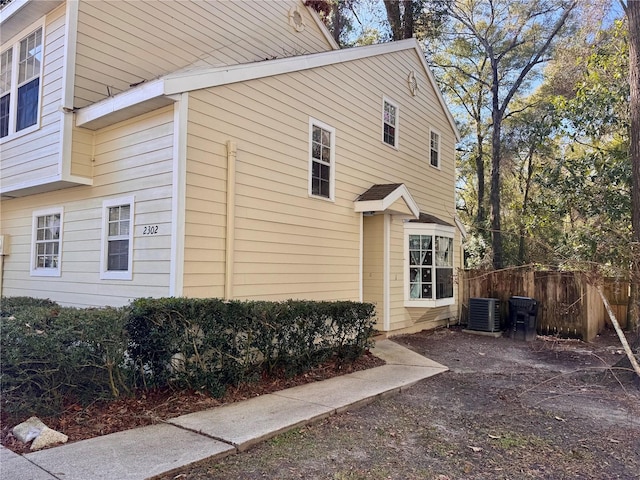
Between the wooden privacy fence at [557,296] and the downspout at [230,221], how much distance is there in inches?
215

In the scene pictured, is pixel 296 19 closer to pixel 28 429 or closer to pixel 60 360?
pixel 60 360

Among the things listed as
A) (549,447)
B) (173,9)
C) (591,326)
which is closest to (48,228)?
(173,9)

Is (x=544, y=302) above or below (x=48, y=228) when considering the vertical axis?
below

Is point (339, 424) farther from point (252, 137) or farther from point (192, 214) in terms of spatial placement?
point (252, 137)

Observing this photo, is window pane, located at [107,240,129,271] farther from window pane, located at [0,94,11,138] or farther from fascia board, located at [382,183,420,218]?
fascia board, located at [382,183,420,218]

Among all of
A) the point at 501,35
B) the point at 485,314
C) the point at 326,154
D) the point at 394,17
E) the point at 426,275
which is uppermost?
the point at 501,35

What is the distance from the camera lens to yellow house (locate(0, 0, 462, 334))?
589 centimetres

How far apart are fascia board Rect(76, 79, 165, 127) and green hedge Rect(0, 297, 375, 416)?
2594mm

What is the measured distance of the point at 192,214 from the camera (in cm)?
572

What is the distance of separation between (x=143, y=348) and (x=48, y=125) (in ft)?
14.0

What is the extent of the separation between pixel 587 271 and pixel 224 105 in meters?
5.12

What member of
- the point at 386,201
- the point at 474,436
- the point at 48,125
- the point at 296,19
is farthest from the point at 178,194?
the point at 296,19

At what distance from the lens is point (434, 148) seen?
12.6 metres

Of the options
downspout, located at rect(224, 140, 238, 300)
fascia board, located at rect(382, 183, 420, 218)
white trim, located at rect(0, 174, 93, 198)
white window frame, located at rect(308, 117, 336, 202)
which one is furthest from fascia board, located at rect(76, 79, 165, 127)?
fascia board, located at rect(382, 183, 420, 218)
